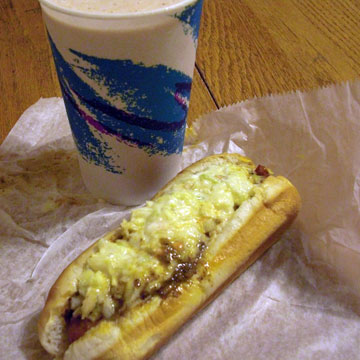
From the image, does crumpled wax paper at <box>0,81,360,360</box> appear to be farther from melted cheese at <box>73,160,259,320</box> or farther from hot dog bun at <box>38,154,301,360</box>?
melted cheese at <box>73,160,259,320</box>

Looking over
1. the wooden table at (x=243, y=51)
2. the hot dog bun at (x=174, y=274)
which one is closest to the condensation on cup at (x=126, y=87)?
the hot dog bun at (x=174, y=274)

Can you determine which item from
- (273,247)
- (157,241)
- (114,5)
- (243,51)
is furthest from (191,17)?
(243,51)

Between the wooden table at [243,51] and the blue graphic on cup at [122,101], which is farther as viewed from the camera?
the wooden table at [243,51]

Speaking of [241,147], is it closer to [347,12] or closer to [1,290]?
[1,290]

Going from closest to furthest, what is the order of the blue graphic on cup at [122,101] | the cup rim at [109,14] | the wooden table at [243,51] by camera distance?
the cup rim at [109,14] < the blue graphic on cup at [122,101] < the wooden table at [243,51]

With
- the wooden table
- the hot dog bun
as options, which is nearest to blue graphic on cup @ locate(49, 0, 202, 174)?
the hot dog bun

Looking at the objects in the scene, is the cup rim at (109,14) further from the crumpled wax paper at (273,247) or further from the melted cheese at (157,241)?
the crumpled wax paper at (273,247)

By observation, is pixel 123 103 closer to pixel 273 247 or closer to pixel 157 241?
pixel 157 241
